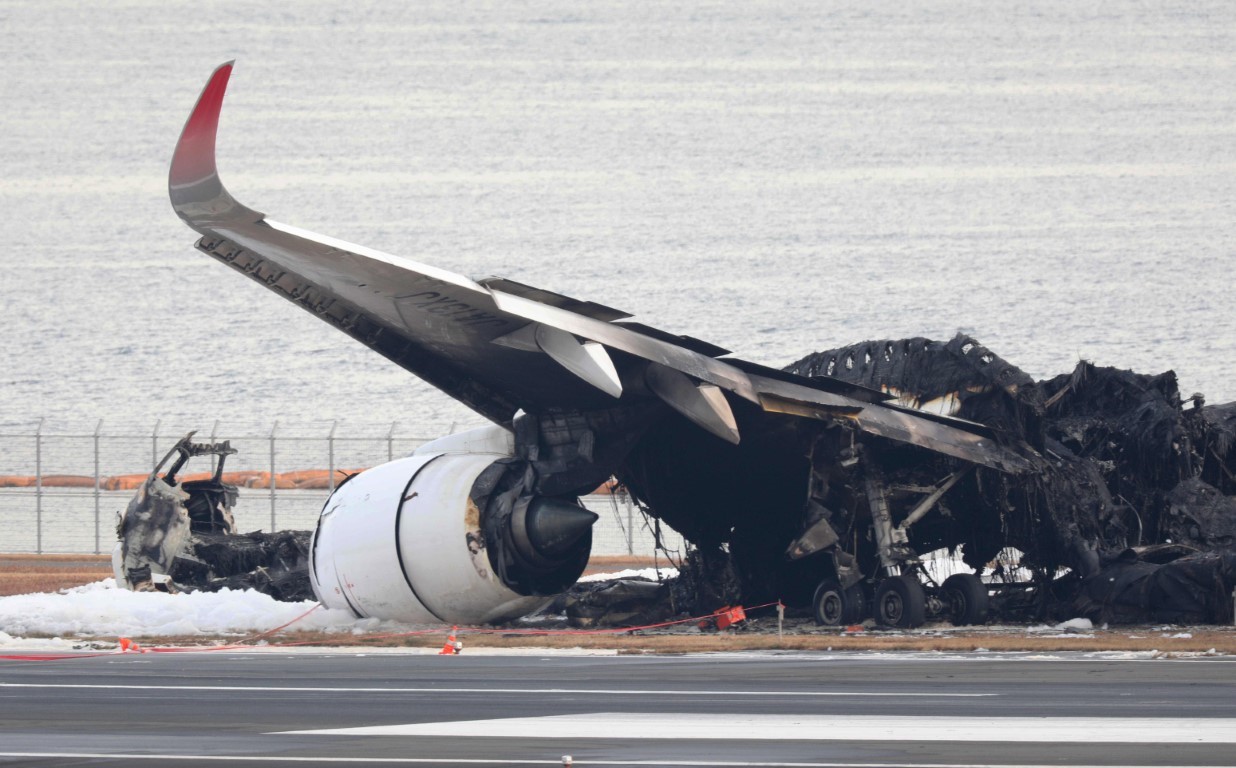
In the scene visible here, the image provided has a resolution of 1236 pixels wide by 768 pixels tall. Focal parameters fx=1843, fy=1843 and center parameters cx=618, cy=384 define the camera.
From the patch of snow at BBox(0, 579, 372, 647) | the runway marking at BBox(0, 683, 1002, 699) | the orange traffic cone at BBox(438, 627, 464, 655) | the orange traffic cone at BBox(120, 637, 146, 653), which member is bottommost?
the runway marking at BBox(0, 683, 1002, 699)

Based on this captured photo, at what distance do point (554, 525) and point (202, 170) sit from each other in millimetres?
8304

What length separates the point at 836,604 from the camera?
2767 cm

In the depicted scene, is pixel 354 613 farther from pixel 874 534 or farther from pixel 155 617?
pixel 874 534

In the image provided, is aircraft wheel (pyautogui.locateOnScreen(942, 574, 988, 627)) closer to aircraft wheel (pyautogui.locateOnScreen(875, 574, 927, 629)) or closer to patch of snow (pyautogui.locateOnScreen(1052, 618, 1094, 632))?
aircraft wheel (pyautogui.locateOnScreen(875, 574, 927, 629))

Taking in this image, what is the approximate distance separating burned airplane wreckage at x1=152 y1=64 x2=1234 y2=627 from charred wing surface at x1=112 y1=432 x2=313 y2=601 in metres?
4.96

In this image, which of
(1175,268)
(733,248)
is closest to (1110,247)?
(1175,268)

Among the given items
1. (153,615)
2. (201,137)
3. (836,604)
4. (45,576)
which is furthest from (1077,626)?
(45,576)

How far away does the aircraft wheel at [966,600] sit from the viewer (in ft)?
91.2

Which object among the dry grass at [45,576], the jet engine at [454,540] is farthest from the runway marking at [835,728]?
the dry grass at [45,576]

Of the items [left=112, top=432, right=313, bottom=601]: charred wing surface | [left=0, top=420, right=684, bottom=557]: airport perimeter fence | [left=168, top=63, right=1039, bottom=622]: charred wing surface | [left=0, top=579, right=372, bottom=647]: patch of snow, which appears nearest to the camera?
[left=168, top=63, right=1039, bottom=622]: charred wing surface

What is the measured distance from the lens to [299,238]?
73.0 ft

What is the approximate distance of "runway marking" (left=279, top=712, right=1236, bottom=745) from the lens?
15148 mm

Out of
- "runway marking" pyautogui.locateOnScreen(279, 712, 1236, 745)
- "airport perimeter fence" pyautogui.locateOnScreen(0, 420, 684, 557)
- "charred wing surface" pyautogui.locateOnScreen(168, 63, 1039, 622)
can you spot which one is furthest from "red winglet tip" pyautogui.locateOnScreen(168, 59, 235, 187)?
"airport perimeter fence" pyautogui.locateOnScreen(0, 420, 684, 557)

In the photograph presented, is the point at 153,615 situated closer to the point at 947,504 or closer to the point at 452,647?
the point at 452,647
